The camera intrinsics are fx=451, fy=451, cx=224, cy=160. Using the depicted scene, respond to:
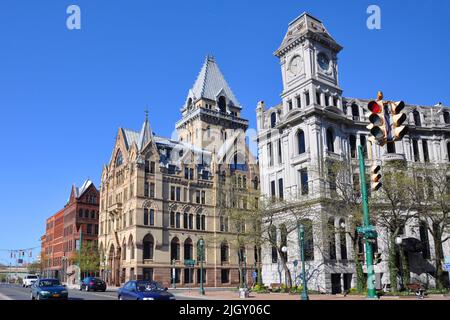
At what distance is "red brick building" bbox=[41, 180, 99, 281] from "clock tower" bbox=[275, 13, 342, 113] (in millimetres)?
56193

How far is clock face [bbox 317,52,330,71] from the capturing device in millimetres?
53062

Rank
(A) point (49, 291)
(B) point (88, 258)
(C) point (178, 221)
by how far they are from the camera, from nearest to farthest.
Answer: (A) point (49, 291)
(C) point (178, 221)
(B) point (88, 258)

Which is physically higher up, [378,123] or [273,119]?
[273,119]

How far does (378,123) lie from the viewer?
9703 mm

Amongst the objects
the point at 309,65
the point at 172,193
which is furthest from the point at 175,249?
the point at 309,65

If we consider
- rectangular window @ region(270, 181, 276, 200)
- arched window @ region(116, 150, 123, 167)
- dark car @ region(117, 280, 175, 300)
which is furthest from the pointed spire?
dark car @ region(117, 280, 175, 300)

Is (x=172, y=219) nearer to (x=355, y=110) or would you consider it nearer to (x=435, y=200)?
(x=355, y=110)

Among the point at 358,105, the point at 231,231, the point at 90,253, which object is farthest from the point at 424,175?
the point at 90,253

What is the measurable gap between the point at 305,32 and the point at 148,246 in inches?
1522

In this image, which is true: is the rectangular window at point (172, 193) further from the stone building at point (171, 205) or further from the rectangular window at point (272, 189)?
the rectangular window at point (272, 189)

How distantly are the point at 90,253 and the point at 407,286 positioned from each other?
2228 inches
